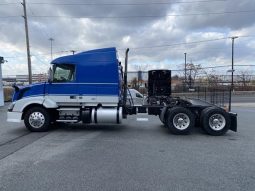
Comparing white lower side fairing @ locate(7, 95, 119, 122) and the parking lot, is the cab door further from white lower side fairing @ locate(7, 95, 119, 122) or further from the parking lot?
the parking lot

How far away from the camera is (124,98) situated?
1270 centimetres

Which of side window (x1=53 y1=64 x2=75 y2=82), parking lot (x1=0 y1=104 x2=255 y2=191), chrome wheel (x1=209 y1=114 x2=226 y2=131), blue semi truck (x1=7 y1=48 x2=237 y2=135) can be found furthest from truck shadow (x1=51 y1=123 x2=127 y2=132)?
chrome wheel (x1=209 y1=114 x2=226 y2=131)

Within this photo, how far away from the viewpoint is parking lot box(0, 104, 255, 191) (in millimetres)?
5770

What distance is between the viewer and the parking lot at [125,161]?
5.77 metres

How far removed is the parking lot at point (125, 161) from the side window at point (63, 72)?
1.96 m

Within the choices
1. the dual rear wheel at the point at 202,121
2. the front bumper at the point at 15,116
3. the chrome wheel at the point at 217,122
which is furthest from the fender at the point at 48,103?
the chrome wheel at the point at 217,122

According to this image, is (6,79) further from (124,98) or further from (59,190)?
(59,190)

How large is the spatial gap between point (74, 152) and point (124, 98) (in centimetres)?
473

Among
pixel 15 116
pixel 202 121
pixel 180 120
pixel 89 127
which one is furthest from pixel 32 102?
pixel 202 121

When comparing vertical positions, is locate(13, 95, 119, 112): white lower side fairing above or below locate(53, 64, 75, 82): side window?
below

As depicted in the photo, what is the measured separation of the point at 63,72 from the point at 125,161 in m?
5.71

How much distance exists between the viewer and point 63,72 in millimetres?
12008

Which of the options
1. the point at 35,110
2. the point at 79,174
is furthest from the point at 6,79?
the point at 79,174

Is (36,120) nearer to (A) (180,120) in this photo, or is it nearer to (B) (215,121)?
(A) (180,120)
